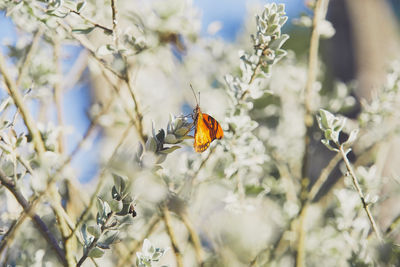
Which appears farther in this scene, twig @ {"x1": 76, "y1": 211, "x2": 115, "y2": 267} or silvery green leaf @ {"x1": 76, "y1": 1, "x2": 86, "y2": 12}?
silvery green leaf @ {"x1": 76, "y1": 1, "x2": 86, "y2": 12}

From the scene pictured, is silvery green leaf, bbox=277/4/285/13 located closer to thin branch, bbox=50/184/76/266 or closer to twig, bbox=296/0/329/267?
twig, bbox=296/0/329/267

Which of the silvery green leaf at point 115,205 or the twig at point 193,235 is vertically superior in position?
the silvery green leaf at point 115,205

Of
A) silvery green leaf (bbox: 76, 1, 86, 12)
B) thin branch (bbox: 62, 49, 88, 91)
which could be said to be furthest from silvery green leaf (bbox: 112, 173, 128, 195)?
thin branch (bbox: 62, 49, 88, 91)

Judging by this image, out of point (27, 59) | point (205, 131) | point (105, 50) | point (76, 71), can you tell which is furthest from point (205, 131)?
point (76, 71)

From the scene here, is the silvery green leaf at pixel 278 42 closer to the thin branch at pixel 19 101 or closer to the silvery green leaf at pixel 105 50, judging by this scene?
the silvery green leaf at pixel 105 50

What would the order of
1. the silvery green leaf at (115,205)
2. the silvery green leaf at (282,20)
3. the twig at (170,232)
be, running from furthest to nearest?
the twig at (170,232), the silvery green leaf at (282,20), the silvery green leaf at (115,205)

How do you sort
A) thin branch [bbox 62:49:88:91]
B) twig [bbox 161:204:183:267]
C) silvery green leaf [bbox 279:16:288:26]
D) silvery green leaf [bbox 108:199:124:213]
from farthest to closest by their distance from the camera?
thin branch [bbox 62:49:88:91], twig [bbox 161:204:183:267], silvery green leaf [bbox 279:16:288:26], silvery green leaf [bbox 108:199:124:213]

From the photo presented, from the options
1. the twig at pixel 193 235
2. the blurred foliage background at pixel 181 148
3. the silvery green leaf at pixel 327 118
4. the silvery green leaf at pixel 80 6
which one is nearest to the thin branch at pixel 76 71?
the blurred foliage background at pixel 181 148
